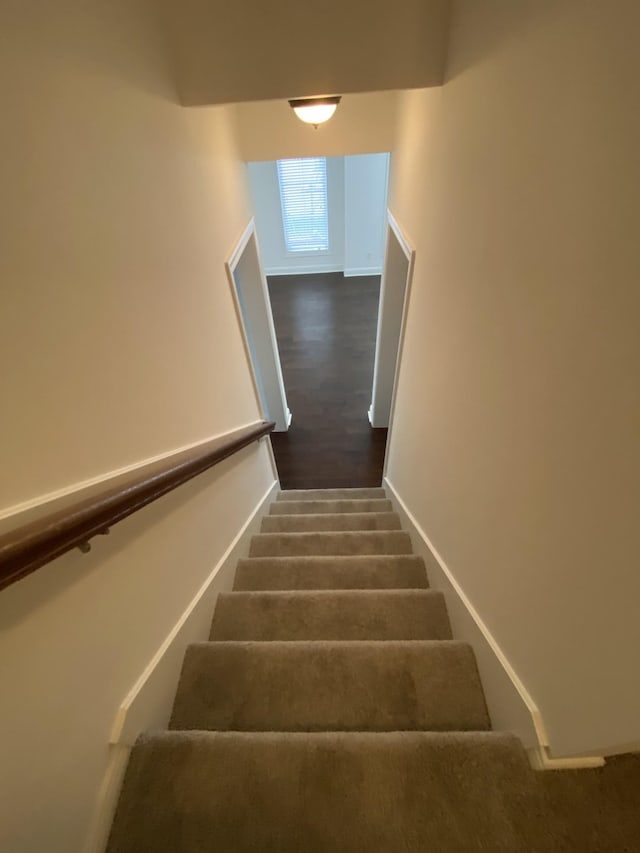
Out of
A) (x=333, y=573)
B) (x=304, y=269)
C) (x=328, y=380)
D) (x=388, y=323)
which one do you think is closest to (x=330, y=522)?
(x=333, y=573)

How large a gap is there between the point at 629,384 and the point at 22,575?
→ 101cm

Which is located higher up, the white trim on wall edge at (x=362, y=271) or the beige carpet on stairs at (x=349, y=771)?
the white trim on wall edge at (x=362, y=271)

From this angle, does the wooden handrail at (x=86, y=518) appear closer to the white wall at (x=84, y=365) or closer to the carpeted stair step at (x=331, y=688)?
the white wall at (x=84, y=365)

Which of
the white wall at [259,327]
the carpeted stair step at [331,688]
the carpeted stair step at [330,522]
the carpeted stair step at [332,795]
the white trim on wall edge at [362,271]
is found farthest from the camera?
the white trim on wall edge at [362,271]

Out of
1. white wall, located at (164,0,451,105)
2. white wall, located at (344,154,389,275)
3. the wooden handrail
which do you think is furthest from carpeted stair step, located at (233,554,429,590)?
white wall, located at (344,154,389,275)

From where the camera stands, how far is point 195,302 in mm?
1810

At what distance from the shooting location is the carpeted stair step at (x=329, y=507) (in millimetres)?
3031

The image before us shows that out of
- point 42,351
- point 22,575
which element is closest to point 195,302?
point 42,351

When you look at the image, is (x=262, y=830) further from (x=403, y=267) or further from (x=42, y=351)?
(x=403, y=267)

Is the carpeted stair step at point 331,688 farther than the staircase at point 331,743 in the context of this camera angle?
Yes

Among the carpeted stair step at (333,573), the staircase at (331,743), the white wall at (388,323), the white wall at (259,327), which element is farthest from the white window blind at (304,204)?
the staircase at (331,743)

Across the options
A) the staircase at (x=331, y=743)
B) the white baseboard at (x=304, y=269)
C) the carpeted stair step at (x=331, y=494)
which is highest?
the white baseboard at (x=304, y=269)

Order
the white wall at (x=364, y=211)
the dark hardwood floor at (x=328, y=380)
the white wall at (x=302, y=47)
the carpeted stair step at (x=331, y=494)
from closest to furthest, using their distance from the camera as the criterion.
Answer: the white wall at (x=302, y=47), the carpeted stair step at (x=331, y=494), the dark hardwood floor at (x=328, y=380), the white wall at (x=364, y=211)

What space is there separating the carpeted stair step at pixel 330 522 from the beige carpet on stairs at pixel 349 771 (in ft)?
4.17
